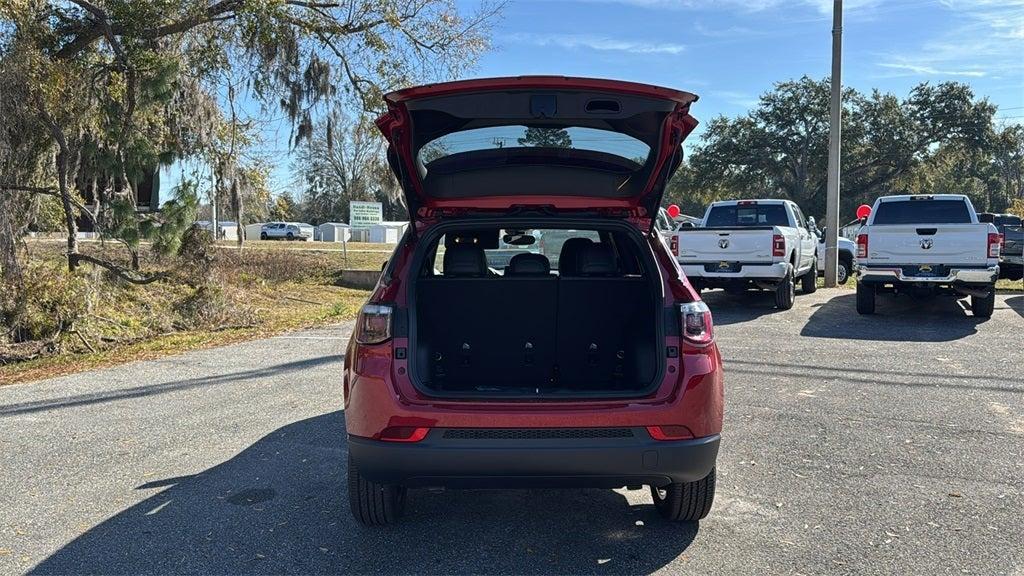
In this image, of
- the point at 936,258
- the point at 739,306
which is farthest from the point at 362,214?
the point at 936,258

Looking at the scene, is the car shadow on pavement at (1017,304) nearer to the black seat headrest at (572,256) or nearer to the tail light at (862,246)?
the tail light at (862,246)

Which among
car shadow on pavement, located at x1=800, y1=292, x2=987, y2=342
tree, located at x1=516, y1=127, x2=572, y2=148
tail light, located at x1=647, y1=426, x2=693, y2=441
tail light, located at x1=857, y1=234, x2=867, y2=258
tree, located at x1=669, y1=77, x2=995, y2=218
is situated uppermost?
tree, located at x1=669, y1=77, x2=995, y2=218

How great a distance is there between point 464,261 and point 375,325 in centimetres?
99

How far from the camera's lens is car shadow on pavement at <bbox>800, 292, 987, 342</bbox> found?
32.6 ft

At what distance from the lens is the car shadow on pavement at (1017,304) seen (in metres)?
11.9

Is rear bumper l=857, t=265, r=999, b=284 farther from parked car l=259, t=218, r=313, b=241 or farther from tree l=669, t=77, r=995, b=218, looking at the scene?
parked car l=259, t=218, r=313, b=241

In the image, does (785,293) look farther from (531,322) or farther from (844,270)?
(531,322)

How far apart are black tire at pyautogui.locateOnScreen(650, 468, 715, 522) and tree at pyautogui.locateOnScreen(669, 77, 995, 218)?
1603 inches

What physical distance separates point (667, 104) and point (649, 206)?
26.5 inches

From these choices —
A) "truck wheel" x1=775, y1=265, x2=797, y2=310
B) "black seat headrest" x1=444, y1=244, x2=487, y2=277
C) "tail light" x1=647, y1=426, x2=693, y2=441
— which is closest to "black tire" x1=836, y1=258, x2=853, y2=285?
"truck wheel" x1=775, y1=265, x2=797, y2=310

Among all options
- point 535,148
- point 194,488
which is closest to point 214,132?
point 194,488

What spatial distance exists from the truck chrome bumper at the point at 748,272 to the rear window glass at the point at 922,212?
177 cm

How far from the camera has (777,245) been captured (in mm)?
11766

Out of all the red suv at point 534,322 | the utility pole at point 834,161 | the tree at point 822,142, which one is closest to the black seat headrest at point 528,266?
the red suv at point 534,322
